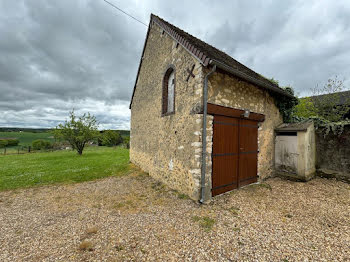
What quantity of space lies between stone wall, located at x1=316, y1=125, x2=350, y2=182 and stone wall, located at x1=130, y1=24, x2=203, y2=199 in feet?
21.0

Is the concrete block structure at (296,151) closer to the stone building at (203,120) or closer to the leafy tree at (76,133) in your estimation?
the stone building at (203,120)

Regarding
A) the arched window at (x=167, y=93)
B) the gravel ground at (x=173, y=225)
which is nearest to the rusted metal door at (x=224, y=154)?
the gravel ground at (x=173, y=225)

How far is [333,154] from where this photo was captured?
6.41 m

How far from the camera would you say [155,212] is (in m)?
3.97

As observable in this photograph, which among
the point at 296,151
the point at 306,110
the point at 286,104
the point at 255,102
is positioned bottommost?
the point at 296,151

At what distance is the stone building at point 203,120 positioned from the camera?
4.44 m

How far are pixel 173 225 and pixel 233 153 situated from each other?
3.14 metres

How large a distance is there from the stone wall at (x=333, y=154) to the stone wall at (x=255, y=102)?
1.89 m

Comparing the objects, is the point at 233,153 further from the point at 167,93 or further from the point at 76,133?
the point at 76,133

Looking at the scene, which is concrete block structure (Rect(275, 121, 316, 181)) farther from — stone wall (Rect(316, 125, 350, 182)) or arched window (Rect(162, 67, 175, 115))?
arched window (Rect(162, 67, 175, 115))

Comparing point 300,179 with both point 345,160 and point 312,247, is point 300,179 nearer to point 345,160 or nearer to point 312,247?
point 345,160

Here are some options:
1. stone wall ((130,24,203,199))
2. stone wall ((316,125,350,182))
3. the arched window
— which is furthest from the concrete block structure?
the arched window

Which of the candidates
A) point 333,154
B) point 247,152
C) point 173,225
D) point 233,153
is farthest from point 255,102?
point 173,225

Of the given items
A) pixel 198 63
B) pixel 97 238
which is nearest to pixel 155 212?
pixel 97 238
